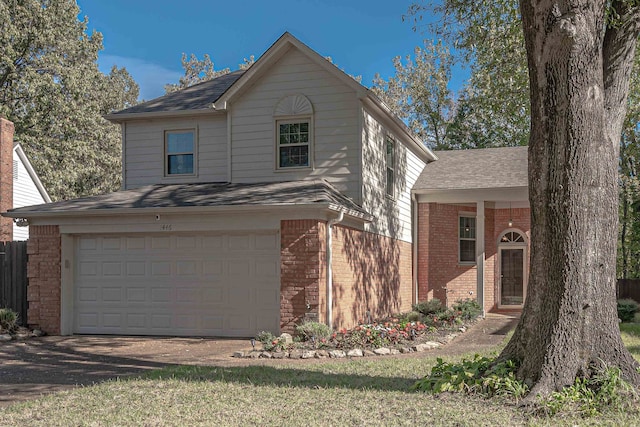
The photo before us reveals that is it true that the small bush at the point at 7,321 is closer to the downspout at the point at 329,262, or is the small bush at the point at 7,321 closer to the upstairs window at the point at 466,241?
the downspout at the point at 329,262

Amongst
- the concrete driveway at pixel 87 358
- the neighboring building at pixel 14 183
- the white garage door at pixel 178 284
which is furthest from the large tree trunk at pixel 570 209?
the neighboring building at pixel 14 183

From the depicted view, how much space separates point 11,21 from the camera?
29344 mm

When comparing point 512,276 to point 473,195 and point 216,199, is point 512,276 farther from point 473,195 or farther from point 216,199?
point 216,199

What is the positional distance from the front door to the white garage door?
10977 millimetres

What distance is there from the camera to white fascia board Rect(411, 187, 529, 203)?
1795cm

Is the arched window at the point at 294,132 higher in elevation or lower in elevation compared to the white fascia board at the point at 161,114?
lower

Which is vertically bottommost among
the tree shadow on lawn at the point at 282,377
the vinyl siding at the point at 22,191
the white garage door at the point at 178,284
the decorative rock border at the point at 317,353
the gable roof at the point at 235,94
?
the decorative rock border at the point at 317,353

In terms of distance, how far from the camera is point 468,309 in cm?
1705

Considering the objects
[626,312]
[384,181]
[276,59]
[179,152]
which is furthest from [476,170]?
[179,152]

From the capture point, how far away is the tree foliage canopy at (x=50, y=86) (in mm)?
29250

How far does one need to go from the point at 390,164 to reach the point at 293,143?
133 inches

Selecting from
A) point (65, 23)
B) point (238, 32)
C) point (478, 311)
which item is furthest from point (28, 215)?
point (65, 23)

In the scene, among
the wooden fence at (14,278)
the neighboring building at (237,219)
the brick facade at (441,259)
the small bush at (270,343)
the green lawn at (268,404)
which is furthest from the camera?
the brick facade at (441,259)

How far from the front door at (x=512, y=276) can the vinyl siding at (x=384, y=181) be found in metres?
4.11
